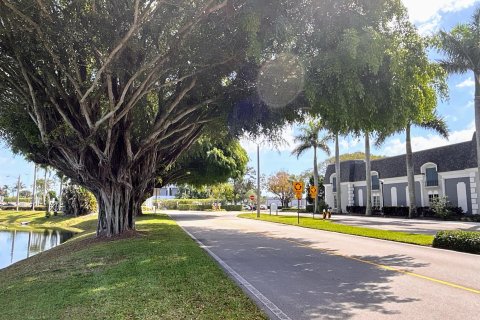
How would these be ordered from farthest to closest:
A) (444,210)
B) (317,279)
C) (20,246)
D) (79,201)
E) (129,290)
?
(79,201) < (444,210) < (20,246) < (317,279) < (129,290)

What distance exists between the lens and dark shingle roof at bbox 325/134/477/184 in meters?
37.9

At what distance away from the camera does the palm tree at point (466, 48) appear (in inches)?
1066

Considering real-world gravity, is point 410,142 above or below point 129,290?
above

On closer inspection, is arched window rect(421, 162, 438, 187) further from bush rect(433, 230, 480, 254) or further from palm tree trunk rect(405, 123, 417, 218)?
bush rect(433, 230, 480, 254)

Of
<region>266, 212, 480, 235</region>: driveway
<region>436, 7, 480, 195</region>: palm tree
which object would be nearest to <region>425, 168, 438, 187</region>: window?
<region>266, 212, 480, 235</region>: driveway

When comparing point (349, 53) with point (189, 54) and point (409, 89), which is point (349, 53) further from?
point (189, 54)

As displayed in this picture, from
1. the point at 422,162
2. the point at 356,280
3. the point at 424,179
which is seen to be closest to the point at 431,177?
the point at 424,179

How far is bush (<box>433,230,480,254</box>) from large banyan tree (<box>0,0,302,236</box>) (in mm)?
7085

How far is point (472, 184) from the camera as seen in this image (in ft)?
120

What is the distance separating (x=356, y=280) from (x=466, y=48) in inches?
939

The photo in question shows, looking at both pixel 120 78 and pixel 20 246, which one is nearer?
pixel 120 78

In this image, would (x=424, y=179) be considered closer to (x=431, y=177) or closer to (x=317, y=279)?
(x=431, y=177)

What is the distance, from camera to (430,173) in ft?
138

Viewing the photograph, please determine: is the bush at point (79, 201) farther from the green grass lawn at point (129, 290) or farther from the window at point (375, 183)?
the green grass lawn at point (129, 290)
